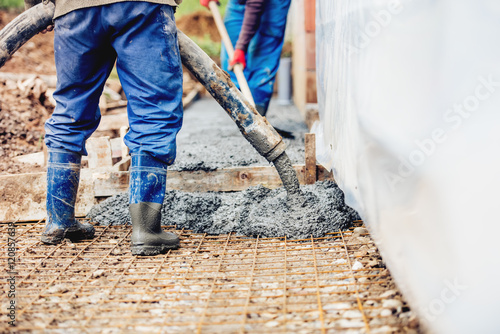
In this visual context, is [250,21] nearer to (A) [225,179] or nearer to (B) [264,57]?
(B) [264,57]

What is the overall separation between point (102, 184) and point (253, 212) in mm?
942

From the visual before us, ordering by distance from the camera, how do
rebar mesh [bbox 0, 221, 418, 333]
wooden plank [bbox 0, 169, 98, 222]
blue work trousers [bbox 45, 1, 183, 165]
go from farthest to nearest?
wooden plank [bbox 0, 169, 98, 222]
blue work trousers [bbox 45, 1, 183, 165]
rebar mesh [bbox 0, 221, 418, 333]

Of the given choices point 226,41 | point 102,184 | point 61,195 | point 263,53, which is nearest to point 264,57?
point 263,53

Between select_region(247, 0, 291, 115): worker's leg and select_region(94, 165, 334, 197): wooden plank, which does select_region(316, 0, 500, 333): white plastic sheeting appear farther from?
select_region(247, 0, 291, 115): worker's leg

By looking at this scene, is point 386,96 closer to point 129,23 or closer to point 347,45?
point 347,45

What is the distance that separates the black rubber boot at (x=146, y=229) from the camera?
1955 millimetres

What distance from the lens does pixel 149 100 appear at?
6.30 feet

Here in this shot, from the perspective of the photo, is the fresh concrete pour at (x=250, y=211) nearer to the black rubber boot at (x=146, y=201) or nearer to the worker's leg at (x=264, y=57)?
the black rubber boot at (x=146, y=201)

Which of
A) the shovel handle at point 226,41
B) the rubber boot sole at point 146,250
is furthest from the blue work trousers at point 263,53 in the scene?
the rubber boot sole at point 146,250

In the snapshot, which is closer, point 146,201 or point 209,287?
point 209,287

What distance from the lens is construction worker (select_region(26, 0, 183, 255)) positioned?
1862 millimetres

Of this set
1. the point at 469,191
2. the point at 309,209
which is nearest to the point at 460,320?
the point at 469,191

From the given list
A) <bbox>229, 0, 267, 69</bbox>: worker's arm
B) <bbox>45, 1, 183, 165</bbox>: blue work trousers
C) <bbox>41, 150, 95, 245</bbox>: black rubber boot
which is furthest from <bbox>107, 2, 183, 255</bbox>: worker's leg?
<bbox>229, 0, 267, 69</bbox>: worker's arm

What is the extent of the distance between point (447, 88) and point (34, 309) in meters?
1.51
